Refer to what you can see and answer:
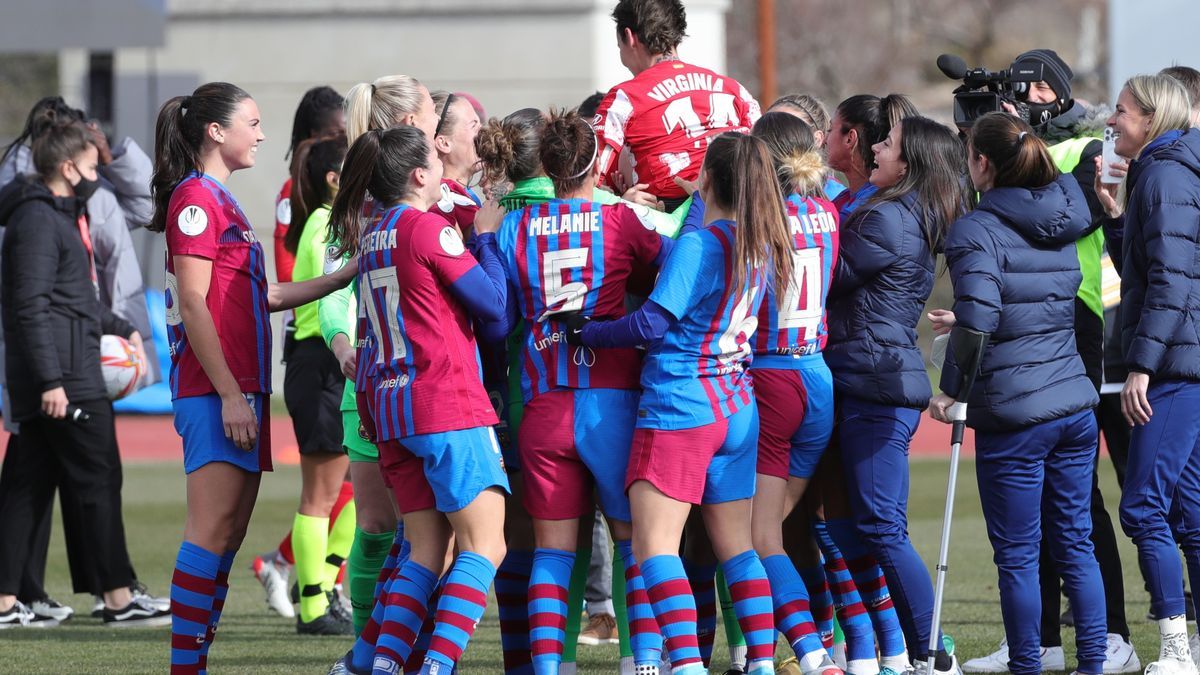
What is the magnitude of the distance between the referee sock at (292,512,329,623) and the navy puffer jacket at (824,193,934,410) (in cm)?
Result: 259

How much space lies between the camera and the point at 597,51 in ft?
65.9

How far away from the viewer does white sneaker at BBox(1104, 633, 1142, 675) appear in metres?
6.11

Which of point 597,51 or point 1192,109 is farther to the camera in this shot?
point 597,51

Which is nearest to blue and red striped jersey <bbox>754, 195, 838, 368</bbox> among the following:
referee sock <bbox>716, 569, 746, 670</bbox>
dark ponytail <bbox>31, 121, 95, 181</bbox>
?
referee sock <bbox>716, 569, 746, 670</bbox>

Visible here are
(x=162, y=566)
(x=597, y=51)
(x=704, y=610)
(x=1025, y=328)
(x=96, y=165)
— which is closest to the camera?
(x=1025, y=328)

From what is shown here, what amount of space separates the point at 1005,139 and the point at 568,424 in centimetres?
170

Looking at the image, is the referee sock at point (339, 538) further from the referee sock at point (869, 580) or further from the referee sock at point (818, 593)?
the referee sock at point (869, 580)

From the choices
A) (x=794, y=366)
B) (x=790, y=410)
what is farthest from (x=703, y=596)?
(x=794, y=366)

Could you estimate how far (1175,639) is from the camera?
18.8 feet

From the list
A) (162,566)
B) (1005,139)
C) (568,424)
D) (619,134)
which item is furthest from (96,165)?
(1005,139)

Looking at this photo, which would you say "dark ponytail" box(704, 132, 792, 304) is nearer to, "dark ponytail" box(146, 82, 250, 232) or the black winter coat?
"dark ponytail" box(146, 82, 250, 232)

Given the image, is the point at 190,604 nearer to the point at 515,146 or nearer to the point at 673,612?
the point at 673,612

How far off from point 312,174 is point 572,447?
7.32ft

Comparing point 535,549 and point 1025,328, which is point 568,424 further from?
point 1025,328
